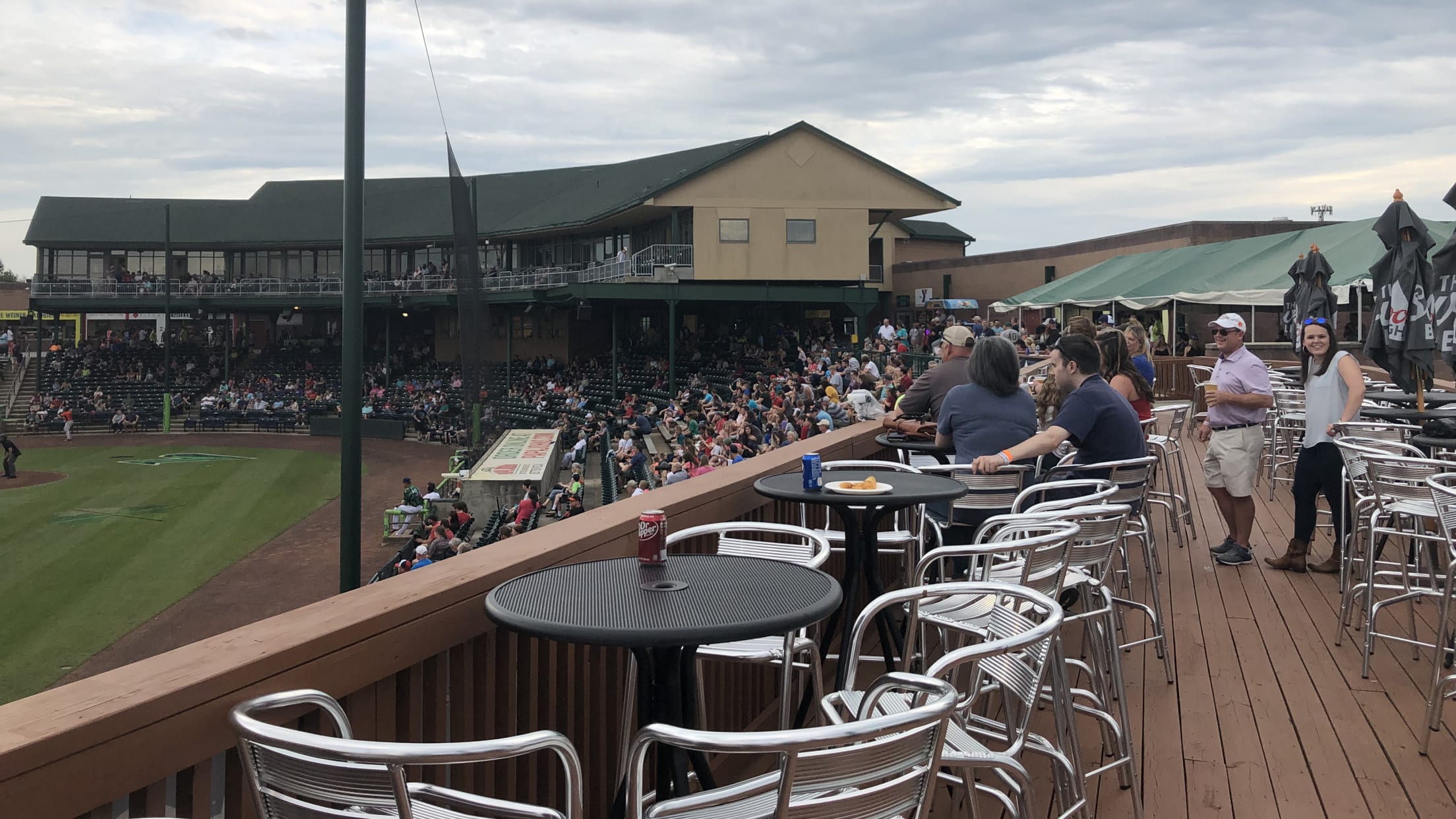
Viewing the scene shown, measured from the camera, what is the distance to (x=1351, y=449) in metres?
4.68

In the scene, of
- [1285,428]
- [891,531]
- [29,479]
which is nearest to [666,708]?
[891,531]

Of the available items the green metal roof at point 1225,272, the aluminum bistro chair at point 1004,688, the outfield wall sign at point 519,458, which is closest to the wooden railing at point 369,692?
the aluminum bistro chair at point 1004,688

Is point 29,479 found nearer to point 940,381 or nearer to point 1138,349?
point 1138,349

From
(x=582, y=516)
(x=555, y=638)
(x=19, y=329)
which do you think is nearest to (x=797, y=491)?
(x=582, y=516)

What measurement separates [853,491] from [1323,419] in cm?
357

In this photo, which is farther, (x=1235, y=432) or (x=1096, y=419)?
(x=1235, y=432)

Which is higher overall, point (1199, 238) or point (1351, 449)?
point (1199, 238)

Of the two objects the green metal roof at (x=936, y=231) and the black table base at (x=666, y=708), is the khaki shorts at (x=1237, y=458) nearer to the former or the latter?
the black table base at (x=666, y=708)

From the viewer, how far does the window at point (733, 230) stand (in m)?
32.5

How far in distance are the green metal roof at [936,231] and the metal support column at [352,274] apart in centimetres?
4548

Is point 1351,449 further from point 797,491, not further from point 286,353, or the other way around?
point 286,353

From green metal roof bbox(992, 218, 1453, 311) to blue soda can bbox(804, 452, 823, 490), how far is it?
1671 cm

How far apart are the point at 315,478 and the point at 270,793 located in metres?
30.0

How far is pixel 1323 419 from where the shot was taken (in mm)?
6008
